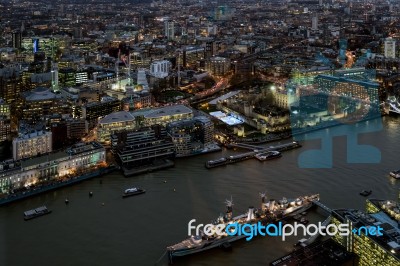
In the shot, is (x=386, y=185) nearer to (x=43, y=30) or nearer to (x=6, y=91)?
(x=6, y=91)

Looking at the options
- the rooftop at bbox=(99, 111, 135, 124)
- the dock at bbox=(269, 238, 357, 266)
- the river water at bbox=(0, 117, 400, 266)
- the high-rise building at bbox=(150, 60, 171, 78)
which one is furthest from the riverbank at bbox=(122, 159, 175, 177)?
the high-rise building at bbox=(150, 60, 171, 78)

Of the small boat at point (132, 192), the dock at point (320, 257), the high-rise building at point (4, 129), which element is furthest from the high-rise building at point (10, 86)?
the dock at point (320, 257)

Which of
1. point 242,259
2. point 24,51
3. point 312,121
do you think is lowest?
point 242,259

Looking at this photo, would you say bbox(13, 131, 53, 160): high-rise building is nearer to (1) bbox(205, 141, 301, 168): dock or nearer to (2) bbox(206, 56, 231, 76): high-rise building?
(1) bbox(205, 141, 301, 168): dock

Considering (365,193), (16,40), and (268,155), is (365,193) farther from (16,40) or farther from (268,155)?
(16,40)

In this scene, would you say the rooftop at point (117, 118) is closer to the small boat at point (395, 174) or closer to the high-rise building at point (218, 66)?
the small boat at point (395, 174)

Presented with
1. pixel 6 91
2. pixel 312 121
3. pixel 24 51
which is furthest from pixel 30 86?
pixel 312 121
